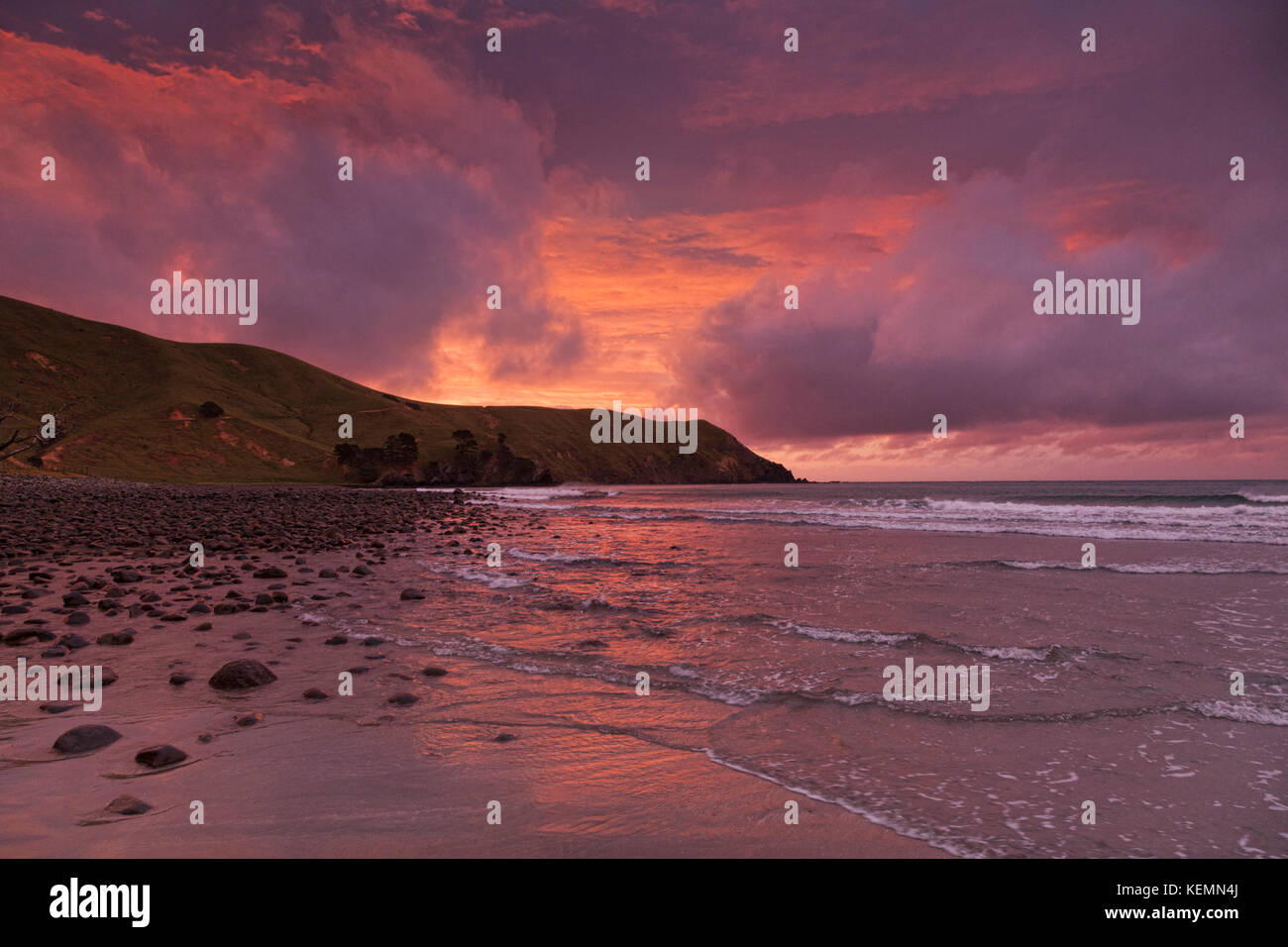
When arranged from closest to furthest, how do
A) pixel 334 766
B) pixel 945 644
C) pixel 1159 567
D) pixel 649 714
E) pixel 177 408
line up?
pixel 334 766 → pixel 649 714 → pixel 945 644 → pixel 1159 567 → pixel 177 408

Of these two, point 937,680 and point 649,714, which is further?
point 937,680

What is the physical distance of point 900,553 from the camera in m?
22.3

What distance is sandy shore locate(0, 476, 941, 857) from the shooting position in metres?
4.04

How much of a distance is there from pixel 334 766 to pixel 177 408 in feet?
477

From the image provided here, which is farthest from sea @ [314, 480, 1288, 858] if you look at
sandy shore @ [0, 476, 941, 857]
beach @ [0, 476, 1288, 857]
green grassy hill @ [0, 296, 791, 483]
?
green grassy hill @ [0, 296, 791, 483]

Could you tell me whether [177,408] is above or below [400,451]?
above

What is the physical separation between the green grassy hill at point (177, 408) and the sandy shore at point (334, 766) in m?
82.8

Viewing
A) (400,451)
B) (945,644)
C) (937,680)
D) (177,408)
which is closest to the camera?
(937,680)

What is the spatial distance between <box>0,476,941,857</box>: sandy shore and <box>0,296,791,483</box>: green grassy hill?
272 feet

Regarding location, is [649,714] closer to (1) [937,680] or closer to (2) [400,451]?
(1) [937,680]

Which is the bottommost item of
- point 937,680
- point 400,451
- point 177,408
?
point 937,680

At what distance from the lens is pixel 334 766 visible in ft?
17.0

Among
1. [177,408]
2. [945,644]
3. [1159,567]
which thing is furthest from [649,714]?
[177,408]

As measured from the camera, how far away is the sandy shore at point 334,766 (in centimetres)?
404
